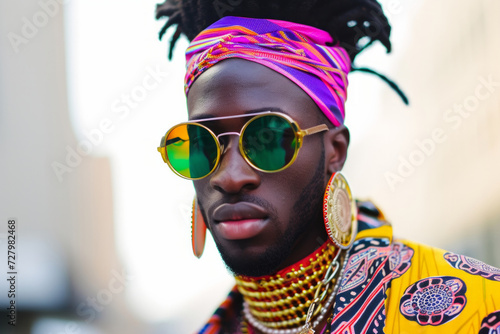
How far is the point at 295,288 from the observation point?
8.45 feet

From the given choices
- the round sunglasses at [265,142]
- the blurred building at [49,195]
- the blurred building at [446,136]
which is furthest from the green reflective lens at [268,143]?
the blurred building at [446,136]

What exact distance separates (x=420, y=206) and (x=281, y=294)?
39.7 ft

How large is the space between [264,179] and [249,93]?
1.40ft

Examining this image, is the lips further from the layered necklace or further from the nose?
the layered necklace

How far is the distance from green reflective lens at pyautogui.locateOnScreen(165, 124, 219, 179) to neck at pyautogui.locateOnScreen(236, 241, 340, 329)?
2.11 ft

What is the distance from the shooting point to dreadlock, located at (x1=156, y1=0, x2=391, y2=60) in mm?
2689

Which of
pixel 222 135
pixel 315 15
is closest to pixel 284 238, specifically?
pixel 222 135

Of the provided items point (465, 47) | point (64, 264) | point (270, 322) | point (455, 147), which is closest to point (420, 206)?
point (455, 147)

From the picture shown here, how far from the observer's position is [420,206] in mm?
13820

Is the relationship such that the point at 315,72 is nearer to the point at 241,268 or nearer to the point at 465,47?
the point at 241,268

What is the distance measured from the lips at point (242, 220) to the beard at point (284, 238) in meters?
0.04

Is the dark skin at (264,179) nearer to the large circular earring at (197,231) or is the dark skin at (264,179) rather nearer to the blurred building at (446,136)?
the large circular earring at (197,231)

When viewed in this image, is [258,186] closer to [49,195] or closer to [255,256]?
[255,256]

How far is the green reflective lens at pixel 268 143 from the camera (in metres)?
2.37
